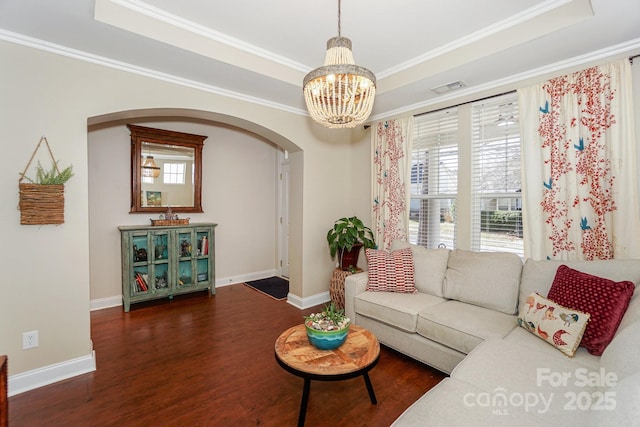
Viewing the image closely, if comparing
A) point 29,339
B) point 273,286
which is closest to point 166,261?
point 273,286

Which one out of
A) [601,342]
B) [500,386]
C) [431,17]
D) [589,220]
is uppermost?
[431,17]

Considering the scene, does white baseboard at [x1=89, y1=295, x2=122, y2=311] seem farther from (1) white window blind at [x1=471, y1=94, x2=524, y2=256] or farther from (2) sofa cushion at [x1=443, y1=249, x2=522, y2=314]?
(1) white window blind at [x1=471, y1=94, x2=524, y2=256]

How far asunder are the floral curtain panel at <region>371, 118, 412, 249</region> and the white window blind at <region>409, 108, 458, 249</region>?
12 cm

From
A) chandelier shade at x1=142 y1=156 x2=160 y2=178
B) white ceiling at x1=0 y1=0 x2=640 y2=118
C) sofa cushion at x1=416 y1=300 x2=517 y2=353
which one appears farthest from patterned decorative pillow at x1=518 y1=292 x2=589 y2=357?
chandelier shade at x1=142 y1=156 x2=160 y2=178

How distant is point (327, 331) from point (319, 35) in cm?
234

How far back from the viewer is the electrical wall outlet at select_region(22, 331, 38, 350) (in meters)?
2.19

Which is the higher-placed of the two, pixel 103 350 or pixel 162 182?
pixel 162 182

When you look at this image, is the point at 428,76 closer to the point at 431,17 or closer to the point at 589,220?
the point at 431,17

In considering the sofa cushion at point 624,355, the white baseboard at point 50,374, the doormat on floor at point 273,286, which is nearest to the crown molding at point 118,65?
the white baseboard at point 50,374

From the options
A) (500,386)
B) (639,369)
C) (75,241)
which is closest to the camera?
(639,369)

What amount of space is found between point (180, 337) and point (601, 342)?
134 inches

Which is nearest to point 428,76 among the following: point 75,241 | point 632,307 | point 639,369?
point 632,307

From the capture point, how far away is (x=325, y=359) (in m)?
1.77

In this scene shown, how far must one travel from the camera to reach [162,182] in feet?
13.7
